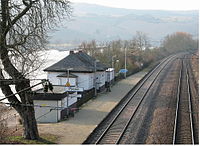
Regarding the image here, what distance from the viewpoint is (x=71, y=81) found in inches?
1232

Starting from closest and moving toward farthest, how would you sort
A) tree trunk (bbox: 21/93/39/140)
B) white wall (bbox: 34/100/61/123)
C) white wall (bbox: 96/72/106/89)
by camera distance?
1. tree trunk (bbox: 21/93/39/140)
2. white wall (bbox: 34/100/61/123)
3. white wall (bbox: 96/72/106/89)

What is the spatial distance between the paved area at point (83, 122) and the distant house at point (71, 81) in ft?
2.92

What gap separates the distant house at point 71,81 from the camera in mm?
22156

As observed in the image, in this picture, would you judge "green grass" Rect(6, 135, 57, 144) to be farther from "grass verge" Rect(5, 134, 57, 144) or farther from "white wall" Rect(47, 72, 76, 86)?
"white wall" Rect(47, 72, 76, 86)

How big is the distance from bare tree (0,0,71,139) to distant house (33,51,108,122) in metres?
5.27

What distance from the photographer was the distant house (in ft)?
72.7

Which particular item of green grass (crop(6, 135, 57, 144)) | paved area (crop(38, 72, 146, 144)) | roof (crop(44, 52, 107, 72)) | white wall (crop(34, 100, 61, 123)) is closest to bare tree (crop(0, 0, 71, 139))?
green grass (crop(6, 135, 57, 144))

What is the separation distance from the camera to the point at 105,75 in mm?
38844

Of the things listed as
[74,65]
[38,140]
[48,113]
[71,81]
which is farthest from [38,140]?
[74,65]

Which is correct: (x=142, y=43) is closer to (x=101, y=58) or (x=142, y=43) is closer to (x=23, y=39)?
(x=101, y=58)

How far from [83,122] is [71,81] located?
10.2 meters

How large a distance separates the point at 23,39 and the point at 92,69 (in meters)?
17.0

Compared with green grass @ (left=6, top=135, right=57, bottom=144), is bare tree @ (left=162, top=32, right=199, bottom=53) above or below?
above

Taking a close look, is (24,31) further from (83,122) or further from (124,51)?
(124,51)
